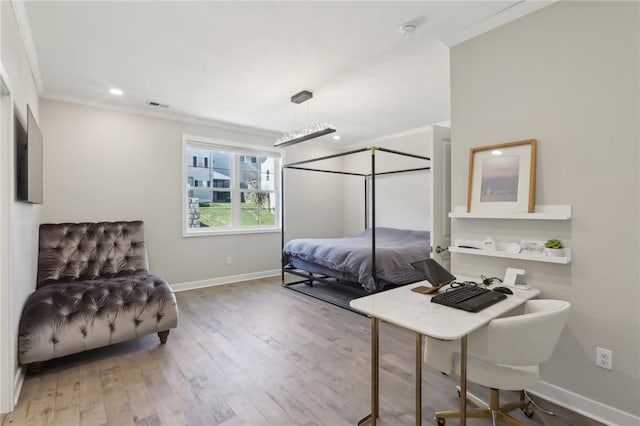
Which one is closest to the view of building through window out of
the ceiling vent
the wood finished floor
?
the ceiling vent

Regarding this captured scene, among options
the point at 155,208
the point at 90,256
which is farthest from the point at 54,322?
the point at 155,208

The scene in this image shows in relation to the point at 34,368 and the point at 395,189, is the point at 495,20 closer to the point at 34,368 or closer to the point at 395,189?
the point at 395,189

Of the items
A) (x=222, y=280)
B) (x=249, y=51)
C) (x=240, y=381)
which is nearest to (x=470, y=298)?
(x=240, y=381)

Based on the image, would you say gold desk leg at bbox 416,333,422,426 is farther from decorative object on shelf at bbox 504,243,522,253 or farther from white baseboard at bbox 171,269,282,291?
white baseboard at bbox 171,269,282,291

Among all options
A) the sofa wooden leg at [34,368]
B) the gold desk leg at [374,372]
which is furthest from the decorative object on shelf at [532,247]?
the sofa wooden leg at [34,368]

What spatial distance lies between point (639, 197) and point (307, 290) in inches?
143

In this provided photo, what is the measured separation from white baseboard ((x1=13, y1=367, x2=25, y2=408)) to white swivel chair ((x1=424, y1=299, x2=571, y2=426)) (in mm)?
2585

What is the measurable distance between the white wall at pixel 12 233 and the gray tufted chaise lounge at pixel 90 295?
0.47 feet

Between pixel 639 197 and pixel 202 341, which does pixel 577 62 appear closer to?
pixel 639 197

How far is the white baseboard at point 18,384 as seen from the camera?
6.23ft

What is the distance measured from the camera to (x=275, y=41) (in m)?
2.44

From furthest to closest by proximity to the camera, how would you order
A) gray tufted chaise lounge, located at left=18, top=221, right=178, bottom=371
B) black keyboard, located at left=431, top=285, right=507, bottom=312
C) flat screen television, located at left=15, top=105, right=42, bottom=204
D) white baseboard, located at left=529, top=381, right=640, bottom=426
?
gray tufted chaise lounge, located at left=18, top=221, right=178, bottom=371 < flat screen television, located at left=15, top=105, right=42, bottom=204 < white baseboard, located at left=529, top=381, right=640, bottom=426 < black keyboard, located at left=431, top=285, right=507, bottom=312

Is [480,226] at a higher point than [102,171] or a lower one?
lower

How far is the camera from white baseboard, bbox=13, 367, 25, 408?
1.90 metres
